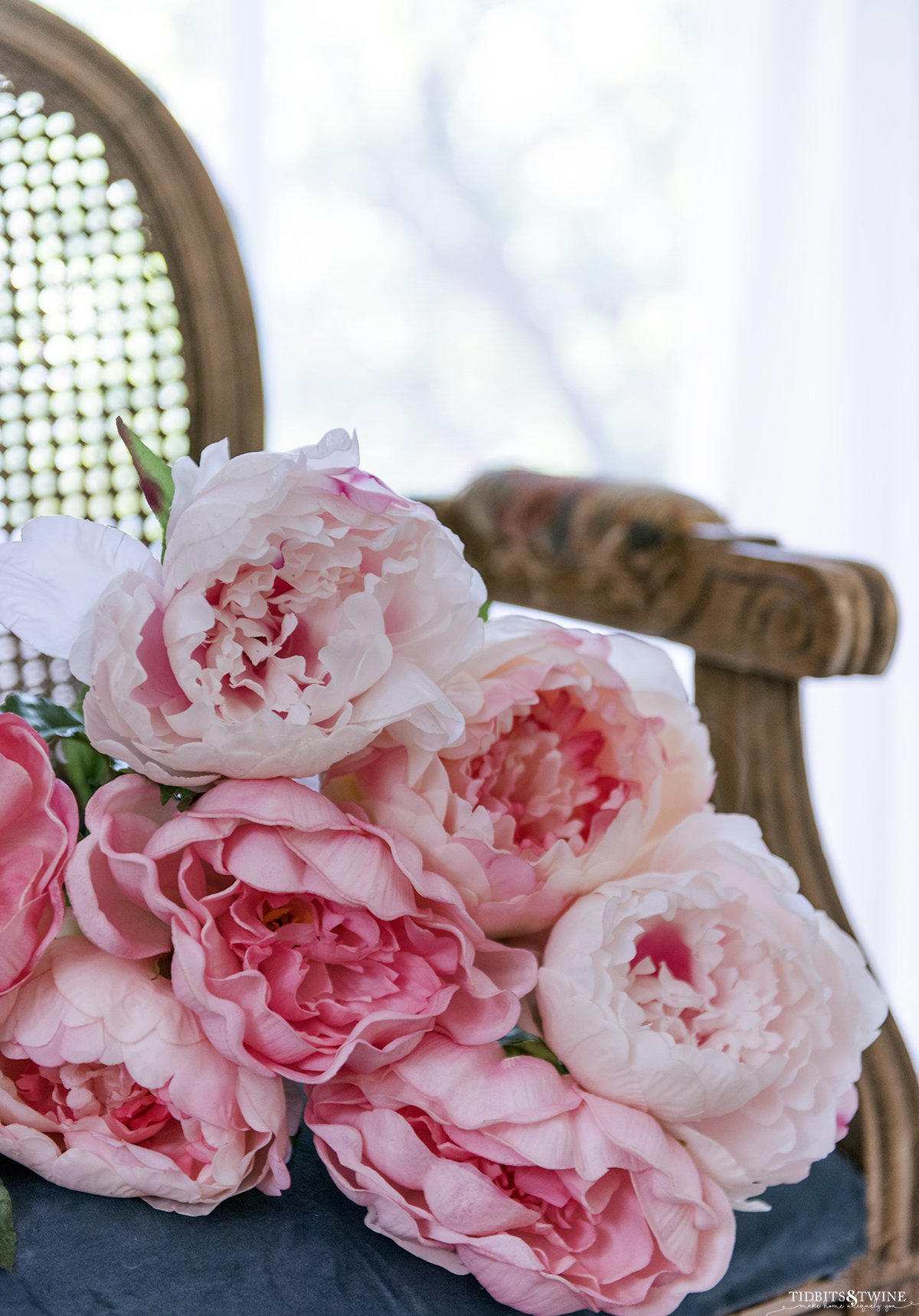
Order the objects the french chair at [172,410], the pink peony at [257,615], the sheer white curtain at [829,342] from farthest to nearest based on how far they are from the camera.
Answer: the sheer white curtain at [829,342]
the french chair at [172,410]
the pink peony at [257,615]

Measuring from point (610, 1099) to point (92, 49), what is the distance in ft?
1.56

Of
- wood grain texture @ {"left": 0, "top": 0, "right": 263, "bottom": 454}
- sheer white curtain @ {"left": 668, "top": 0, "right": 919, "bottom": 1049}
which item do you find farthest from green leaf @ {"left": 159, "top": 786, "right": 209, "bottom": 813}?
sheer white curtain @ {"left": 668, "top": 0, "right": 919, "bottom": 1049}

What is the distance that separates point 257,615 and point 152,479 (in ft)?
0.20

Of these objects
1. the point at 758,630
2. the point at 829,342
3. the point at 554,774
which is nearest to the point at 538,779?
the point at 554,774

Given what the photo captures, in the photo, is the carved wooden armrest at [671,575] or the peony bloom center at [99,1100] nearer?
the peony bloom center at [99,1100]

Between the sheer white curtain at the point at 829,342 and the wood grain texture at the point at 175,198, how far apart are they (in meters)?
1.20

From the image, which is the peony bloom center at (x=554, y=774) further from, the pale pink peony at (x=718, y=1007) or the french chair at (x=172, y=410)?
the french chair at (x=172, y=410)

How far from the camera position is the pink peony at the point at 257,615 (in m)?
0.28

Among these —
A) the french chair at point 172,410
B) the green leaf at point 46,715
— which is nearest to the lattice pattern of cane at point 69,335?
the french chair at point 172,410

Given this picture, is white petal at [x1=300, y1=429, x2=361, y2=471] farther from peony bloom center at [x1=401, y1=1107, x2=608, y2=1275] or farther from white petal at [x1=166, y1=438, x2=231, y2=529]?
peony bloom center at [x1=401, y1=1107, x2=608, y2=1275]

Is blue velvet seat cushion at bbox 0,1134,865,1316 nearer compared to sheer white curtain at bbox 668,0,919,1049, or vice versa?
blue velvet seat cushion at bbox 0,1134,865,1316

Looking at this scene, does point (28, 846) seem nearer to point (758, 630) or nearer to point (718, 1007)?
point (718, 1007)

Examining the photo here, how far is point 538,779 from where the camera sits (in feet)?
1.16

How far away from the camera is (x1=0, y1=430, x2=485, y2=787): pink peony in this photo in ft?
0.92
